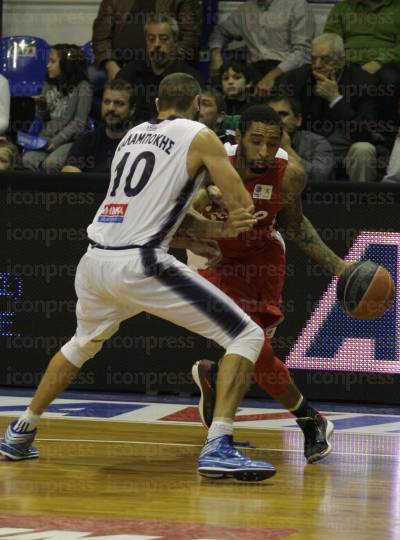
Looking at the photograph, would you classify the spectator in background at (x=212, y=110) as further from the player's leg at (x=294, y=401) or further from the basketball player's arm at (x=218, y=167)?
the basketball player's arm at (x=218, y=167)

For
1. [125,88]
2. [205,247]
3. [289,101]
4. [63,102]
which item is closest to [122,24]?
[63,102]

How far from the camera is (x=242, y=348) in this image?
17.2ft

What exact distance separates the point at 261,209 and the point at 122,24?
16.0ft

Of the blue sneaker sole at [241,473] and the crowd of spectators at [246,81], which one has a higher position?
the crowd of spectators at [246,81]

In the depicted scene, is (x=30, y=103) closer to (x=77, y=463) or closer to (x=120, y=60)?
(x=120, y=60)

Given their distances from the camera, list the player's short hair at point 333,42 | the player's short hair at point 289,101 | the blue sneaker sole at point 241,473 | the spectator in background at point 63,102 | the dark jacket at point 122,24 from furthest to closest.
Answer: the dark jacket at point 122,24, the spectator in background at point 63,102, the player's short hair at point 333,42, the player's short hair at point 289,101, the blue sneaker sole at point 241,473

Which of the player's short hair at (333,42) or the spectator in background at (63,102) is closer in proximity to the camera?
the player's short hair at (333,42)

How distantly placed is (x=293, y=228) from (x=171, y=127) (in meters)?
1.06

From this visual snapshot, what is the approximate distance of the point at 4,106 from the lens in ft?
31.9

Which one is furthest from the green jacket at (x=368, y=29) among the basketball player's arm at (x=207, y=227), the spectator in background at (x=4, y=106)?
the basketball player's arm at (x=207, y=227)

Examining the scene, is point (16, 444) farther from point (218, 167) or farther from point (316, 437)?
point (218, 167)

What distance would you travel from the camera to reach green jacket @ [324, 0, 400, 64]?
966 centimetres

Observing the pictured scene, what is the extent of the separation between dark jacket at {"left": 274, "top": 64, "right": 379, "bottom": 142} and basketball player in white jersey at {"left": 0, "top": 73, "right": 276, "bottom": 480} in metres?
3.54

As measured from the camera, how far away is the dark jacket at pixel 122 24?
33.1 feet
